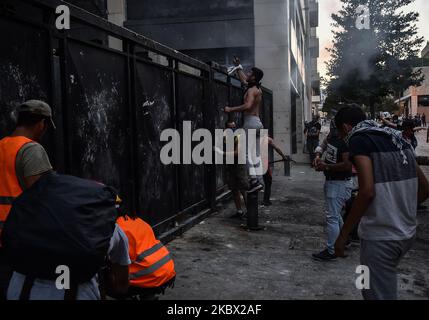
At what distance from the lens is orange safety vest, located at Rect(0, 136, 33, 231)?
249 centimetres

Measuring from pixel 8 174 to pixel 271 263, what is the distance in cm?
351

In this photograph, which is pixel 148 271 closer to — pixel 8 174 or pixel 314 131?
pixel 8 174

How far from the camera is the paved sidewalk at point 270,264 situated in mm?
4289

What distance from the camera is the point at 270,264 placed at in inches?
202

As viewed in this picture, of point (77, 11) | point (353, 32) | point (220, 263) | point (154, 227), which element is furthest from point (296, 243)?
point (353, 32)

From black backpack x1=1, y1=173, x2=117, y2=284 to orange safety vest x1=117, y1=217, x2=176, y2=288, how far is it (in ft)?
3.08

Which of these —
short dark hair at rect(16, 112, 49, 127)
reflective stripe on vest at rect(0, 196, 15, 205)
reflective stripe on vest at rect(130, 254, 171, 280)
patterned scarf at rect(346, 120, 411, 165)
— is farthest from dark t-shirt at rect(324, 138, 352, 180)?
reflective stripe on vest at rect(0, 196, 15, 205)

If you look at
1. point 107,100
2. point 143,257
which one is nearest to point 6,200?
point 143,257

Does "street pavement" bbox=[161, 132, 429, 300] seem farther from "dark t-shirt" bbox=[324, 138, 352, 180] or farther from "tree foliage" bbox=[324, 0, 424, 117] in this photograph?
"tree foliage" bbox=[324, 0, 424, 117]

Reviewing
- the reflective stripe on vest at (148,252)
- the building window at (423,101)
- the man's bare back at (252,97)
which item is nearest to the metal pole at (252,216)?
the man's bare back at (252,97)

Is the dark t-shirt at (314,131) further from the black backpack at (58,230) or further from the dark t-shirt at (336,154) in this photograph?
the black backpack at (58,230)
